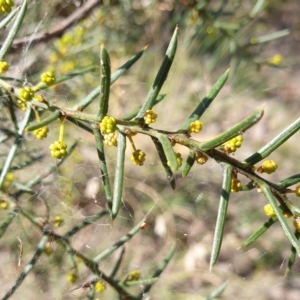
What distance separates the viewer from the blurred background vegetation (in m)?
2.13

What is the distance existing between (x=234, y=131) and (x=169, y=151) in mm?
127

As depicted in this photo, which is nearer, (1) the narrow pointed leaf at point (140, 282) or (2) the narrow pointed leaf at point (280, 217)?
(2) the narrow pointed leaf at point (280, 217)

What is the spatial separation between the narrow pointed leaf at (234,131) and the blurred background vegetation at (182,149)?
117cm

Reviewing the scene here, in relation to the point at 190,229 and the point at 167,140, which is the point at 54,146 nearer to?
the point at 167,140

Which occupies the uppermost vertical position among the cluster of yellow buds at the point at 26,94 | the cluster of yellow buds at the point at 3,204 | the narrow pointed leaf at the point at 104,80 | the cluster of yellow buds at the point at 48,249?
the cluster of yellow buds at the point at 26,94

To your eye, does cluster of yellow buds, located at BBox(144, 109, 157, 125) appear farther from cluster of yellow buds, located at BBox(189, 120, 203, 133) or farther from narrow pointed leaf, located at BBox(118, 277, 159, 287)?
narrow pointed leaf, located at BBox(118, 277, 159, 287)

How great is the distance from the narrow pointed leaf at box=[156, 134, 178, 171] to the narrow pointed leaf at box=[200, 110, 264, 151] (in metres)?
0.07

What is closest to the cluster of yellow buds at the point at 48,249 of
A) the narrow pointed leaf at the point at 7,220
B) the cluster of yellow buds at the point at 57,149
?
the narrow pointed leaf at the point at 7,220

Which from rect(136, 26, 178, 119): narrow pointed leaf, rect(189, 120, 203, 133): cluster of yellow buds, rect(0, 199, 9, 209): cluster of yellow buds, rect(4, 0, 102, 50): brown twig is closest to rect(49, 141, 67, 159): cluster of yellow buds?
rect(136, 26, 178, 119): narrow pointed leaf

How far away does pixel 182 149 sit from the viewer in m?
3.27

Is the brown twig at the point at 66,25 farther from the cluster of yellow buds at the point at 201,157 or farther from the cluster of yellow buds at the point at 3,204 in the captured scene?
the cluster of yellow buds at the point at 201,157

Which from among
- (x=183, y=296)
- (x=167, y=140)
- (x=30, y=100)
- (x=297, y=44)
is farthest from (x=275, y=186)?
(x=297, y=44)

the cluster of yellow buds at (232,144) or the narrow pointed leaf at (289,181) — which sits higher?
the cluster of yellow buds at (232,144)

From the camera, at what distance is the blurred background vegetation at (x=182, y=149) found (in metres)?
2.13
